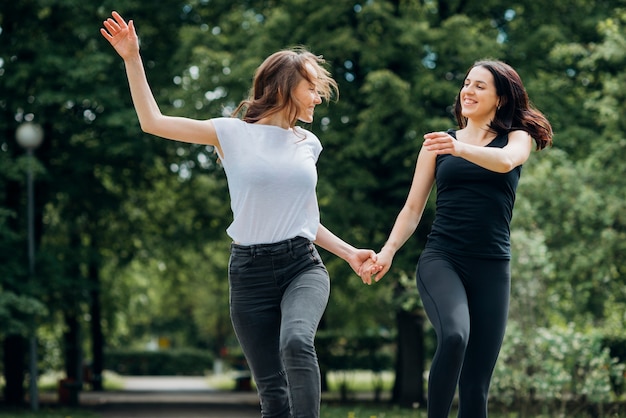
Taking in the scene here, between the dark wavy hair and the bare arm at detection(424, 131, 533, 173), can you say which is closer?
the bare arm at detection(424, 131, 533, 173)

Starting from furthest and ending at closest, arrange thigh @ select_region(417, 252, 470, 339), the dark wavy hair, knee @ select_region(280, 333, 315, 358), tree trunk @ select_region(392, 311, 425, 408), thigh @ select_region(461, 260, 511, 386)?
tree trunk @ select_region(392, 311, 425, 408) < the dark wavy hair < thigh @ select_region(461, 260, 511, 386) < thigh @ select_region(417, 252, 470, 339) < knee @ select_region(280, 333, 315, 358)

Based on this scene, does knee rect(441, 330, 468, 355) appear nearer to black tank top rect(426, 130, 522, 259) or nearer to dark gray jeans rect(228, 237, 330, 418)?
black tank top rect(426, 130, 522, 259)

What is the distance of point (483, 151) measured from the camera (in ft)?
15.4

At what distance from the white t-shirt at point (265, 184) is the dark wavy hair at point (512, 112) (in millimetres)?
1192

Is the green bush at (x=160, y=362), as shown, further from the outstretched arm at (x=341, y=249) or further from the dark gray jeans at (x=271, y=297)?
the dark gray jeans at (x=271, y=297)

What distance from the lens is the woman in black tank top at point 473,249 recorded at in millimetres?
4773

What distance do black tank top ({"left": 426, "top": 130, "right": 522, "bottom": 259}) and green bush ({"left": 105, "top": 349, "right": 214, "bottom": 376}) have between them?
49331 millimetres

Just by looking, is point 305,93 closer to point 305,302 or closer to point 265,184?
point 265,184

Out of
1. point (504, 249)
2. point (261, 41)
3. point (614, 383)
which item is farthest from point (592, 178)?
point (504, 249)

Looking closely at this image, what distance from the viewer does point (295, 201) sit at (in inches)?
183

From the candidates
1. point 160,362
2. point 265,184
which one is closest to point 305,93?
point 265,184

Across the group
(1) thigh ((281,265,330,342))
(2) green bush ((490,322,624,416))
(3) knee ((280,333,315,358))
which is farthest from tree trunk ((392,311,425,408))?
(3) knee ((280,333,315,358))

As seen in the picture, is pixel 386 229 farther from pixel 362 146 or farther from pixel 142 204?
pixel 142 204

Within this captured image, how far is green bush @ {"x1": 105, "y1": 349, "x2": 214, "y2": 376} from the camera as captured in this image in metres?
53.1
